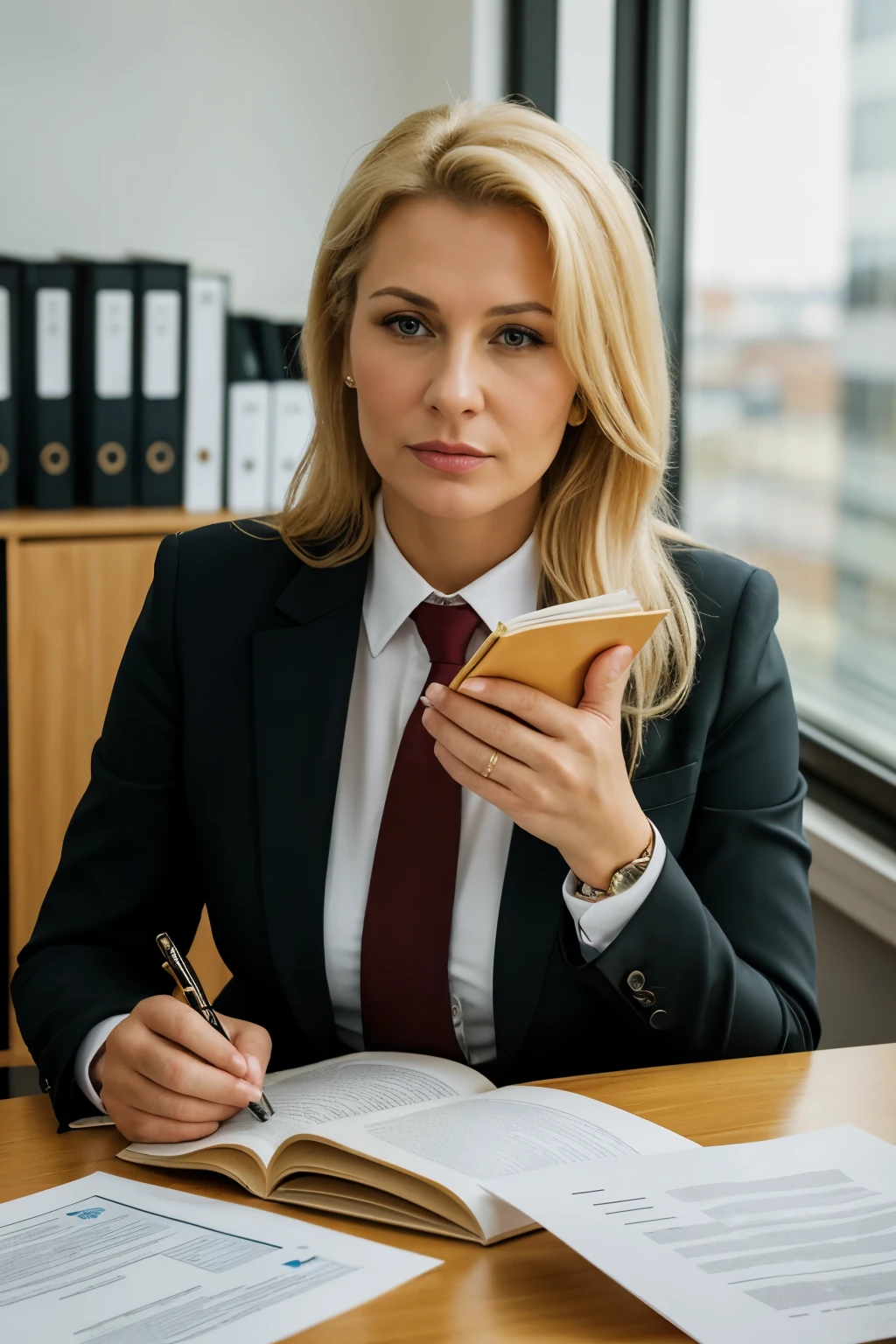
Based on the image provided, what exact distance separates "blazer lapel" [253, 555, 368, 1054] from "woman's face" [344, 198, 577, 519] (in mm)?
167

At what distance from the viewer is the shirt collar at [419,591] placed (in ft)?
4.31

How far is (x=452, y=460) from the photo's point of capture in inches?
47.8

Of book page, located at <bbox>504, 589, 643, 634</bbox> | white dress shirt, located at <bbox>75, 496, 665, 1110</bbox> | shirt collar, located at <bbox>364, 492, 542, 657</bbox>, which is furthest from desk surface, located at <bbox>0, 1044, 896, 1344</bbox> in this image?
shirt collar, located at <bbox>364, 492, 542, 657</bbox>

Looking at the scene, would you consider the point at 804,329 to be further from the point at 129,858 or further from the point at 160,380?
the point at 129,858

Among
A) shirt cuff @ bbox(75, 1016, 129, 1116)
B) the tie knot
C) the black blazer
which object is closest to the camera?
shirt cuff @ bbox(75, 1016, 129, 1116)

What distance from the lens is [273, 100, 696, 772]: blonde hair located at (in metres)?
1.22

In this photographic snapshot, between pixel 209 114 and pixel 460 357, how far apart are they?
5.46 ft

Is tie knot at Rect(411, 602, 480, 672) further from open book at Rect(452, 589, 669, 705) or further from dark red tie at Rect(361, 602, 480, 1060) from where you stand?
open book at Rect(452, 589, 669, 705)

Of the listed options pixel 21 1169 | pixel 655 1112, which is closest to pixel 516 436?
pixel 655 1112

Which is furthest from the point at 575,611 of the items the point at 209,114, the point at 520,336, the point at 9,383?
the point at 209,114

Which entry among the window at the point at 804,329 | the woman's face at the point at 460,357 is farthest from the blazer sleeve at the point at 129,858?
the window at the point at 804,329

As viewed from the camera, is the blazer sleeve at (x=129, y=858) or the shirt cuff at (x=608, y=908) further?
the blazer sleeve at (x=129, y=858)

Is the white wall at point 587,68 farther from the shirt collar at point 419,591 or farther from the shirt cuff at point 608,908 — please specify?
the shirt cuff at point 608,908

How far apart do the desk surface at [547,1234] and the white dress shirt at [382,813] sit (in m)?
0.13
